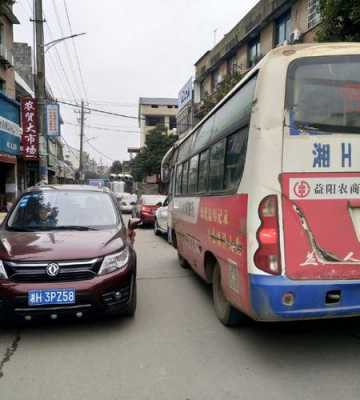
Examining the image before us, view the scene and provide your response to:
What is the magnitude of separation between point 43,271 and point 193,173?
10.3 ft

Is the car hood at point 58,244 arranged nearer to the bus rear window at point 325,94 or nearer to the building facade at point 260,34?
the bus rear window at point 325,94

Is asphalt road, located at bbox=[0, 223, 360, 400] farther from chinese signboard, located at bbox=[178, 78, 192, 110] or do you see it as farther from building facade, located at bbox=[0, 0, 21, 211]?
chinese signboard, located at bbox=[178, 78, 192, 110]

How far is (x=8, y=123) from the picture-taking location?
50.3 ft

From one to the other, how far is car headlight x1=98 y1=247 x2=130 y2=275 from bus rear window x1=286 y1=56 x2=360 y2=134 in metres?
2.37

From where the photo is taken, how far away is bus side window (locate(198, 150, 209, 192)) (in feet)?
17.4

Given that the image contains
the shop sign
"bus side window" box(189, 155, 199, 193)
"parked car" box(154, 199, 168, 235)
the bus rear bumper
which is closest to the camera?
the bus rear bumper

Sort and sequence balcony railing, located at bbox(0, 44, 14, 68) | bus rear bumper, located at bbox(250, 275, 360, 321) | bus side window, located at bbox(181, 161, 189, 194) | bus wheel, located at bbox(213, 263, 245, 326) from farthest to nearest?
balcony railing, located at bbox(0, 44, 14, 68) < bus side window, located at bbox(181, 161, 189, 194) < bus wheel, located at bbox(213, 263, 245, 326) < bus rear bumper, located at bbox(250, 275, 360, 321)

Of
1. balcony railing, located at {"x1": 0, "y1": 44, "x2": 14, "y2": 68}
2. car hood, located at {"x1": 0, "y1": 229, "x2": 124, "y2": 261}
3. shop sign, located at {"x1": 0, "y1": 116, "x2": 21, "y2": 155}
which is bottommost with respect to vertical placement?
car hood, located at {"x1": 0, "y1": 229, "x2": 124, "y2": 261}

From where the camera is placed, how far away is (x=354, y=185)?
3.32 m

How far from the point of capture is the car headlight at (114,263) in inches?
166

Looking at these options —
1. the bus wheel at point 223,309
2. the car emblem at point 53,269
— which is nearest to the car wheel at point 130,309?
the car emblem at point 53,269

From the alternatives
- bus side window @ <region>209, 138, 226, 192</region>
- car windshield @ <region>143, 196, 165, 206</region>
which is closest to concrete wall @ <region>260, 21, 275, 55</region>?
car windshield @ <region>143, 196, 165, 206</region>

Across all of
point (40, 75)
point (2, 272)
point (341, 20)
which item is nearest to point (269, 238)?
point (2, 272)

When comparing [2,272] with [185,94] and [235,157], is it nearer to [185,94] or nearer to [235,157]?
[235,157]
